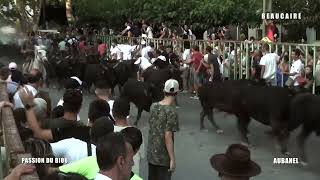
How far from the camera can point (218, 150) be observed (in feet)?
36.0

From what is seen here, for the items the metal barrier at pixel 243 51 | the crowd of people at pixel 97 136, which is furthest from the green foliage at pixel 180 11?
the crowd of people at pixel 97 136

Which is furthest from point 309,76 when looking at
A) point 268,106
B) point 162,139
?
point 162,139

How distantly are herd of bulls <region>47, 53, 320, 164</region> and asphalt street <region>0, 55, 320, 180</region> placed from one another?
0.29 m

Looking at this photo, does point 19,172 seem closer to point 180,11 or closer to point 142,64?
point 142,64

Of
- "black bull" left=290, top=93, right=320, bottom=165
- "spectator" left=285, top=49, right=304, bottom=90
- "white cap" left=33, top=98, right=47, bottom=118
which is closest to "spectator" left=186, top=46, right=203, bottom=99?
"spectator" left=285, top=49, right=304, bottom=90

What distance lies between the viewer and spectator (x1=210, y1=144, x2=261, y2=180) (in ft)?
12.8

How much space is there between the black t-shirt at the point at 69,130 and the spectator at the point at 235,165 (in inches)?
57.2

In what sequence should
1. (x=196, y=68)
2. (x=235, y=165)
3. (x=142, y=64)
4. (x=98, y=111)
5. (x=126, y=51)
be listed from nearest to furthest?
(x=235, y=165)
(x=98, y=111)
(x=142, y=64)
(x=196, y=68)
(x=126, y=51)

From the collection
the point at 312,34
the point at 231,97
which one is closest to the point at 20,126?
the point at 231,97

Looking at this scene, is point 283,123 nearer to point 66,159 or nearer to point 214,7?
point 66,159

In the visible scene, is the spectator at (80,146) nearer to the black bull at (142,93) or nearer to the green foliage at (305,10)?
the black bull at (142,93)

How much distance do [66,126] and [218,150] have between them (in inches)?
234

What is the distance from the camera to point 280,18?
21.0m

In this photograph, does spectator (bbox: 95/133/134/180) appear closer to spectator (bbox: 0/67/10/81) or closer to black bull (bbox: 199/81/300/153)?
spectator (bbox: 0/67/10/81)
